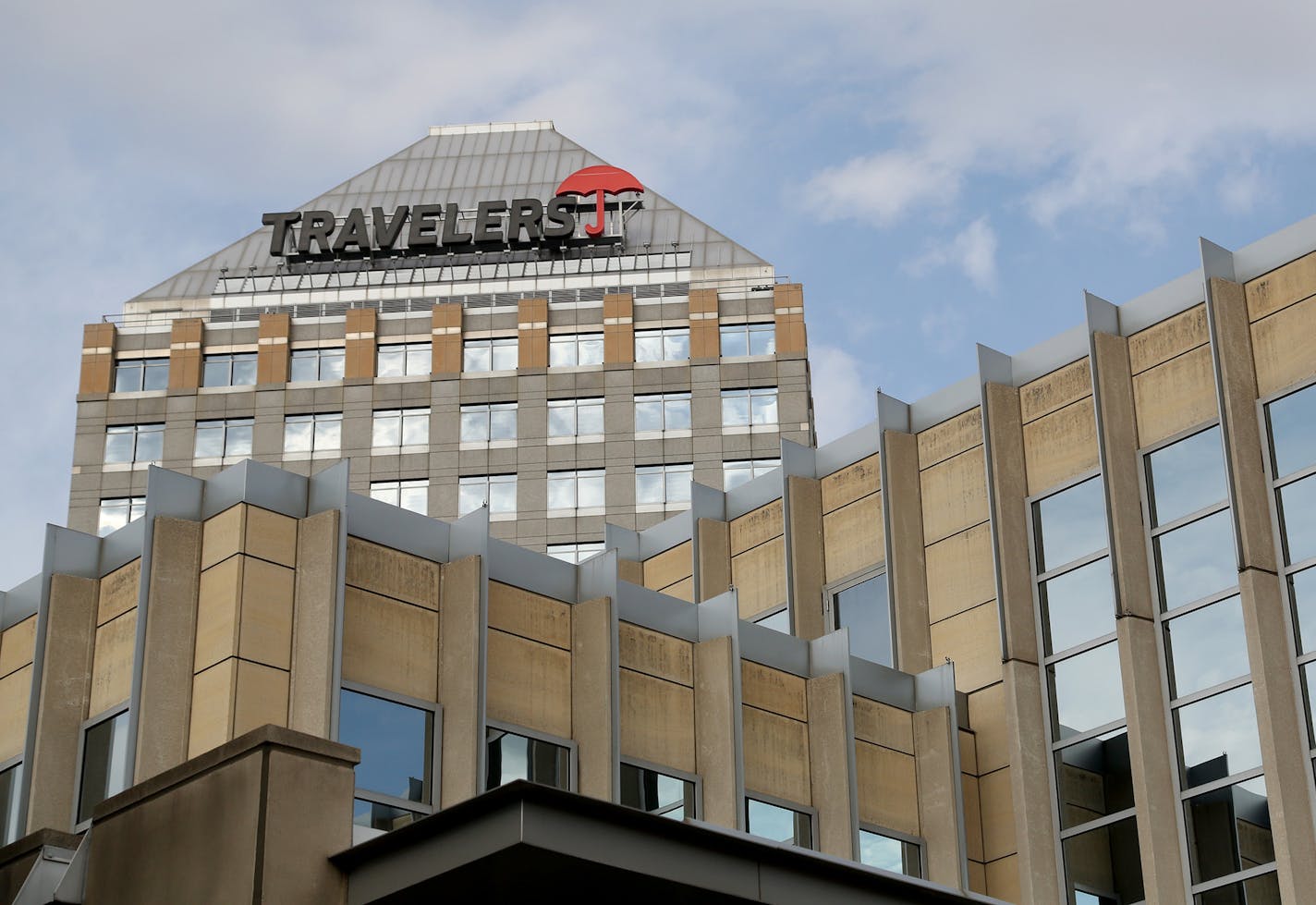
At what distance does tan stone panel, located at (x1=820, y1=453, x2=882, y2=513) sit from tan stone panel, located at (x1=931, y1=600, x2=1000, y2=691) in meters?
3.62

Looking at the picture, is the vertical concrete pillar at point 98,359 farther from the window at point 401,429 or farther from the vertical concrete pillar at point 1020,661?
the vertical concrete pillar at point 1020,661

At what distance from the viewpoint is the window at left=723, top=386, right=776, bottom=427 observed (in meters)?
85.2

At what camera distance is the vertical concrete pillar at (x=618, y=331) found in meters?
86.7

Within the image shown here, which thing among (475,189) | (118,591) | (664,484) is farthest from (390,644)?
(475,189)

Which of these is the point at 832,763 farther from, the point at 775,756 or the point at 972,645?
the point at 972,645

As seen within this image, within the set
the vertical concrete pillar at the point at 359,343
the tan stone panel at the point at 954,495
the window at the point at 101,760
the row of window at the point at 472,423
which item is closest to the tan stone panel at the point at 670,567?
the tan stone panel at the point at 954,495

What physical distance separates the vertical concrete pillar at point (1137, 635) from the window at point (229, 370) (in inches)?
2322

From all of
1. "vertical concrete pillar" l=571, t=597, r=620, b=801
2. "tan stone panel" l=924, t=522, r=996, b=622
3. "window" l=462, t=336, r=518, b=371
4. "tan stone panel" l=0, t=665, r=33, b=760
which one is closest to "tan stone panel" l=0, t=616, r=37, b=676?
"tan stone panel" l=0, t=665, r=33, b=760

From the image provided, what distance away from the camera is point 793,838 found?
33.3 metres

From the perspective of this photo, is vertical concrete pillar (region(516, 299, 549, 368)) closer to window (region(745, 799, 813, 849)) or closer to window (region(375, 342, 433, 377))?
window (region(375, 342, 433, 377))

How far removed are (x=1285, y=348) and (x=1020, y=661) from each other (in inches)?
292

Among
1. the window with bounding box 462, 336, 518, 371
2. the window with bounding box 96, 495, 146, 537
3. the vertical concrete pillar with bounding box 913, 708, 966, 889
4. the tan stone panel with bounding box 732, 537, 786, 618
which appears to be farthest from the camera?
the window with bounding box 462, 336, 518, 371

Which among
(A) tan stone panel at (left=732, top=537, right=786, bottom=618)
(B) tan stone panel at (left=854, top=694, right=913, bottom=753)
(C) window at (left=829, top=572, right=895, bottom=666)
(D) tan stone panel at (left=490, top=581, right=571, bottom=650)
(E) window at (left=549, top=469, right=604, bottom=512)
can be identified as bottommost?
(B) tan stone panel at (left=854, top=694, right=913, bottom=753)

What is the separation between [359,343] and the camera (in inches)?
3469
